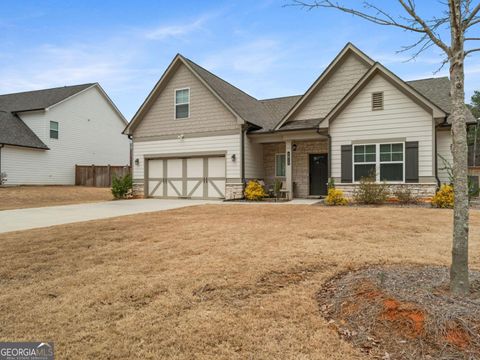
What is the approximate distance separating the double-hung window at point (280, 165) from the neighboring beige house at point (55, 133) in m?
17.0

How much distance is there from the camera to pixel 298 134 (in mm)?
A: 14938

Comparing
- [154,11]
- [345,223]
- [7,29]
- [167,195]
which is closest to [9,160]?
[7,29]

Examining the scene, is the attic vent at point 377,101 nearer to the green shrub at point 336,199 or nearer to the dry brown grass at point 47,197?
the green shrub at point 336,199

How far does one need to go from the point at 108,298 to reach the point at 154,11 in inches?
432

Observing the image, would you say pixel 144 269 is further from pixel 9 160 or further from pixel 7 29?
pixel 9 160

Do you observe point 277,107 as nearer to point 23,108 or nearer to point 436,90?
point 436,90

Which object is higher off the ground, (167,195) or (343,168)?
(343,168)

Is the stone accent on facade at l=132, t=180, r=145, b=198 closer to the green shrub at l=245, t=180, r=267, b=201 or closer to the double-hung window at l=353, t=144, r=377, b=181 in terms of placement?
the green shrub at l=245, t=180, r=267, b=201

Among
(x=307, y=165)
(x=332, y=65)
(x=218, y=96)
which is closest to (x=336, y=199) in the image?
(x=307, y=165)

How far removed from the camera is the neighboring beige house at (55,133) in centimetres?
2186

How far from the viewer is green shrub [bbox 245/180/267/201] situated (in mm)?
14984

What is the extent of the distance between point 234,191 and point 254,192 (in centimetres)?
119

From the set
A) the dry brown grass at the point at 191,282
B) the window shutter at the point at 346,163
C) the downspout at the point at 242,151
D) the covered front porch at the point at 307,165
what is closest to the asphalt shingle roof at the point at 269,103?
the downspout at the point at 242,151

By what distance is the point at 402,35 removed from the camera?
4402 mm
